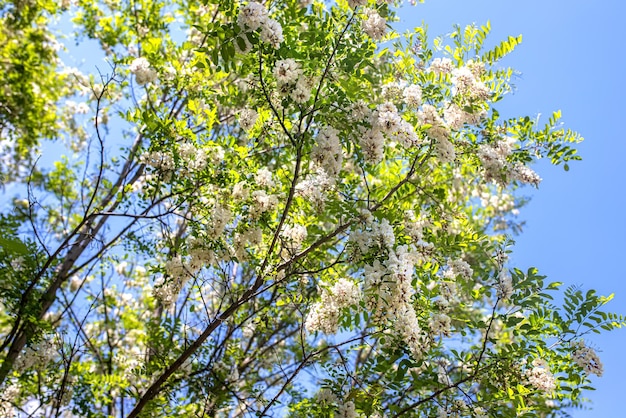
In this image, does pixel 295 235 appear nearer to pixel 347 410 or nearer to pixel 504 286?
pixel 347 410

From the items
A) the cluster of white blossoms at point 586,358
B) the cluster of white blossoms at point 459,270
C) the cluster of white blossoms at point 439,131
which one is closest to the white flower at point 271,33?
the cluster of white blossoms at point 439,131

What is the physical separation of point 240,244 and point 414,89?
1613 millimetres

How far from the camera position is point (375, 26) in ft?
10.9

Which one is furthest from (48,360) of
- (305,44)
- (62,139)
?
(62,139)

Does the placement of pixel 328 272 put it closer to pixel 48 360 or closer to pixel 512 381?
pixel 512 381

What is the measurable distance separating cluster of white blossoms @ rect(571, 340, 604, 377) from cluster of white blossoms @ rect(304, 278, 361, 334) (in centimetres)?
132

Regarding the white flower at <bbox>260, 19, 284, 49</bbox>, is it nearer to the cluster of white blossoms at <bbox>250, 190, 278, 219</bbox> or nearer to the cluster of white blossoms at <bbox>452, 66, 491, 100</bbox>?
the cluster of white blossoms at <bbox>250, 190, 278, 219</bbox>

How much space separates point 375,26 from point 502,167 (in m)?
1.23

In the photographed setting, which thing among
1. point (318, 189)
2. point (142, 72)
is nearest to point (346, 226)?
point (318, 189)

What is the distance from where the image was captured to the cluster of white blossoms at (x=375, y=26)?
3.30 m

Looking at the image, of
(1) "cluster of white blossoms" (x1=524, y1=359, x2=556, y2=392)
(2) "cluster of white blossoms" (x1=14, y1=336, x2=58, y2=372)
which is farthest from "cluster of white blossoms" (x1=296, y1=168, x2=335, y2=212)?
(2) "cluster of white blossoms" (x1=14, y1=336, x2=58, y2=372)

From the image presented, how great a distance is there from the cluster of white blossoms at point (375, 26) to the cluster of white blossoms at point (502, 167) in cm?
100

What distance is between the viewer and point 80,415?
436cm

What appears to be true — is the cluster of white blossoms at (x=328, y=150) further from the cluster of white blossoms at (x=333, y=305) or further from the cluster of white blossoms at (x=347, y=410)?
the cluster of white blossoms at (x=347, y=410)
